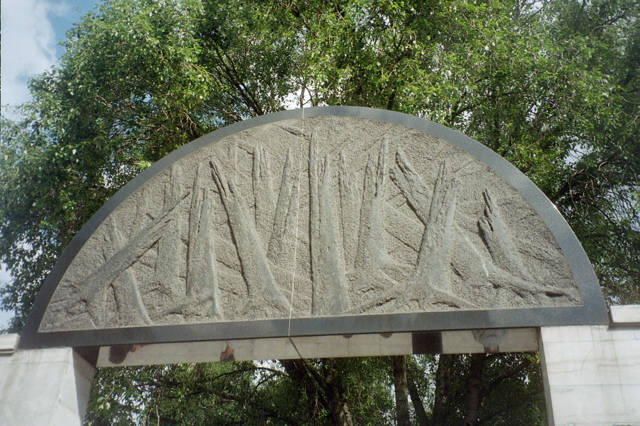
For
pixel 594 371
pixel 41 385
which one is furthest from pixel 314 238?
pixel 41 385

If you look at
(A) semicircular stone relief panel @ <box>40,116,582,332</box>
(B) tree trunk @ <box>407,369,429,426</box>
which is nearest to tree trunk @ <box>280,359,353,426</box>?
(B) tree trunk @ <box>407,369,429,426</box>

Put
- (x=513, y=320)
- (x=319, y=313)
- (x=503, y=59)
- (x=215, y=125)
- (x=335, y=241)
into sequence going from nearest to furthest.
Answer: (x=513, y=320), (x=319, y=313), (x=335, y=241), (x=503, y=59), (x=215, y=125)

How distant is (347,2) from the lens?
1204 cm

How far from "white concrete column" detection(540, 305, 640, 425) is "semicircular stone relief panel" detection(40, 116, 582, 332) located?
327 millimetres

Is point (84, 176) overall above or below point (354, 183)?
above

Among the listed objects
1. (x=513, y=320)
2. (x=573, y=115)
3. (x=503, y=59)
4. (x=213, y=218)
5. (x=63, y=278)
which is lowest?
(x=513, y=320)

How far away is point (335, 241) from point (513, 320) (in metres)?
1.87

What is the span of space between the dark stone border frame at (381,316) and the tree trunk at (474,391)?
7.93 meters

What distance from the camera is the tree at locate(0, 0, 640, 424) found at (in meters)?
10.4

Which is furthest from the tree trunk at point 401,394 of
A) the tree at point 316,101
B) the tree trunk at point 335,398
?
the tree trunk at point 335,398

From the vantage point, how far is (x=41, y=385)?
5.68 metres

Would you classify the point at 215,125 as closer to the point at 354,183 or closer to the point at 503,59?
the point at 503,59

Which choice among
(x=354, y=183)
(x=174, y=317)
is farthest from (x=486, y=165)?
(x=174, y=317)

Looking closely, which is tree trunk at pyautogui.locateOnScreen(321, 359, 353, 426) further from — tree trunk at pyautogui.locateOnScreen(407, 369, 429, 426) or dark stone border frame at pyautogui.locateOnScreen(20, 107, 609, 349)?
dark stone border frame at pyautogui.locateOnScreen(20, 107, 609, 349)
